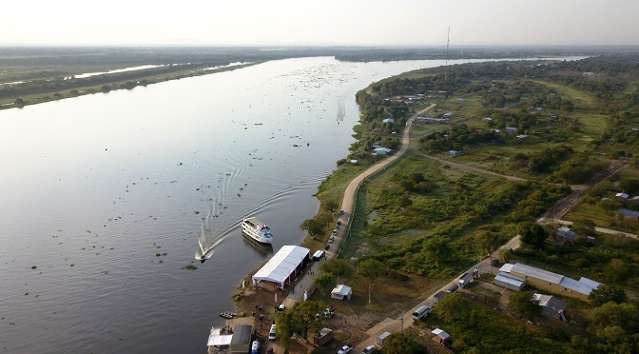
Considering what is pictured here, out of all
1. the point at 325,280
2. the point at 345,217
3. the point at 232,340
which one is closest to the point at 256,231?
the point at 345,217

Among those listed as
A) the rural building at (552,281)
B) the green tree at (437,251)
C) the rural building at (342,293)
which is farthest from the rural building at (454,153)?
the rural building at (342,293)

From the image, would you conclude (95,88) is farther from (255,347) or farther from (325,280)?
(255,347)

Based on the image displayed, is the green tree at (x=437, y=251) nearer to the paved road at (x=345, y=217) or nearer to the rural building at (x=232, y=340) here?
the paved road at (x=345, y=217)

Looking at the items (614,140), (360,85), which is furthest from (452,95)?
(614,140)

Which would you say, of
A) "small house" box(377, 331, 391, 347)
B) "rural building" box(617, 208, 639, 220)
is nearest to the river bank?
"small house" box(377, 331, 391, 347)

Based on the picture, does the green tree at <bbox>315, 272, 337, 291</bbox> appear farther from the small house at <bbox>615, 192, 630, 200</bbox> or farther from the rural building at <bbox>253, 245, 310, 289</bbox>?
the small house at <bbox>615, 192, 630, 200</bbox>
